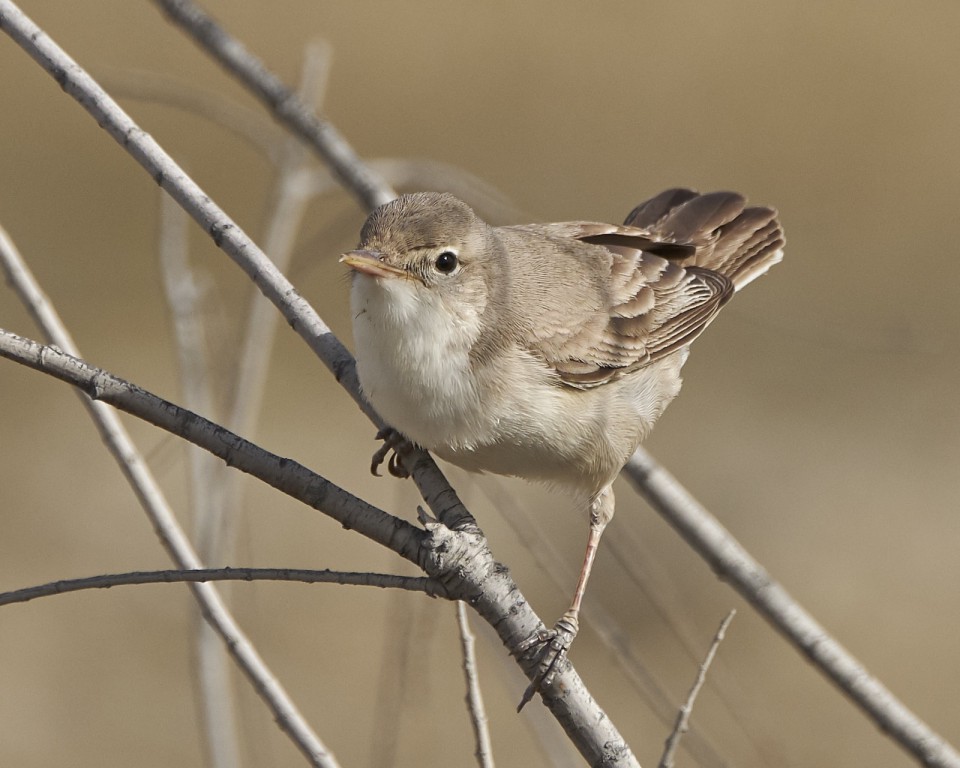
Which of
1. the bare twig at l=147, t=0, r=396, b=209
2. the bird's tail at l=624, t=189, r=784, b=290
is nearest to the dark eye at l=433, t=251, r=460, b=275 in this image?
the bare twig at l=147, t=0, r=396, b=209

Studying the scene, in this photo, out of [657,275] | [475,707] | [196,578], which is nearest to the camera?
[196,578]

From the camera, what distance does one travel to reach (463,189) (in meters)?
3.52

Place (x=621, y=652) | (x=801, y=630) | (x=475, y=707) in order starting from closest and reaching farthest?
(x=475, y=707) → (x=621, y=652) → (x=801, y=630)

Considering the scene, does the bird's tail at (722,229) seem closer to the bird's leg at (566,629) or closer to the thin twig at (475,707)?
the bird's leg at (566,629)

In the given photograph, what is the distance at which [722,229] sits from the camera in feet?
14.4

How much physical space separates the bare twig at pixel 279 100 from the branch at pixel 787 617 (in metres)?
1.10

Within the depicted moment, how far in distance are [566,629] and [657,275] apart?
153cm

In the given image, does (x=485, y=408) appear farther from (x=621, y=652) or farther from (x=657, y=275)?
(x=657, y=275)

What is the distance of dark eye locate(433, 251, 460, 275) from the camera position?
2.93 metres

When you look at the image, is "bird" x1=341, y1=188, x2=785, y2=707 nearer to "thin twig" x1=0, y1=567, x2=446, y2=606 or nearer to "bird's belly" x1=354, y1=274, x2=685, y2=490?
"bird's belly" x1=354, y1=274, x2=685, y2=490

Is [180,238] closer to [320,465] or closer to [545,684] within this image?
[545,684]

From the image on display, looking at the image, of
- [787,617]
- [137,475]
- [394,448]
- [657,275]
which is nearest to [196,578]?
[137,475]

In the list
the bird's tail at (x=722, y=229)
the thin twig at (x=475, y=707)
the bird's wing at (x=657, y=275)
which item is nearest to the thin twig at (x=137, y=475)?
the thin twig at (x=475, y=707)

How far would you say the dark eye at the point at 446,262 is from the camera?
2.93 m
